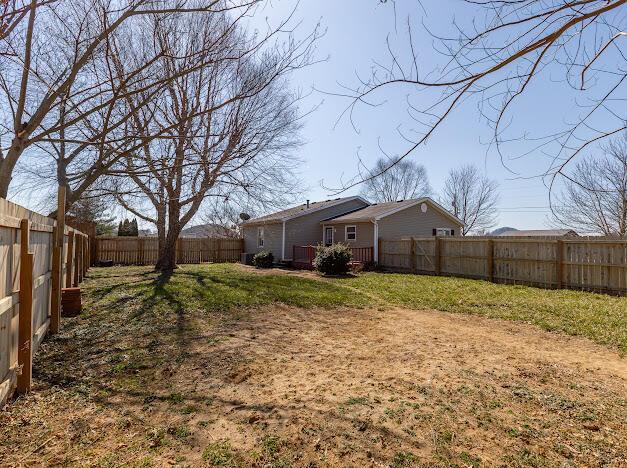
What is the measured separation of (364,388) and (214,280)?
8581mm

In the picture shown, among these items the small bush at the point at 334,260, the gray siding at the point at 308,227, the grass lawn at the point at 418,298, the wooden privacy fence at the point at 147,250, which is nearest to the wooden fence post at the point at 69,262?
the grass lawn at the point at 418,298

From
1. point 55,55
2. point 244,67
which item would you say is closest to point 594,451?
point 55,55

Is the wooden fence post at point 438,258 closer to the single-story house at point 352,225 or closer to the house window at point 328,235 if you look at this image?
the single-story house at point 352,225

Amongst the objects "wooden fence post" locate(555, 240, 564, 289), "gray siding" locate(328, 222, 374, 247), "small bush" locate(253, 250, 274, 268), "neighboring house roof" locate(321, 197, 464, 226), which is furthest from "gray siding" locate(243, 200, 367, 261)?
"wooden fence post" locate(555, 240, 564, 289)

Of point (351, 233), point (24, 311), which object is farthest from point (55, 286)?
point (351, 233)

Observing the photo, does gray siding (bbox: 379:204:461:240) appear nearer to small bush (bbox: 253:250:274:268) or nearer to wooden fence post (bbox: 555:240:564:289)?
small bush (bbox: 253:250:274:268)

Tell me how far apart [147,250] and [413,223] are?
14.5 metres

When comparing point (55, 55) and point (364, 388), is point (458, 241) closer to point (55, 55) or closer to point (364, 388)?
point (364, 388)

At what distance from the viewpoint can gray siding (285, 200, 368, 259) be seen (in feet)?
68.1

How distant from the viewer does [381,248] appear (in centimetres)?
1742

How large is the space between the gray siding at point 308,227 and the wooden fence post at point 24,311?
17335mm

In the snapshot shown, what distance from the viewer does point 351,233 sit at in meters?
19.6

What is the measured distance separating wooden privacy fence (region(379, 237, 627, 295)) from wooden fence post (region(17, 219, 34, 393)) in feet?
39.5

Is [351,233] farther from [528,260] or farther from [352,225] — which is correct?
[528,260]
